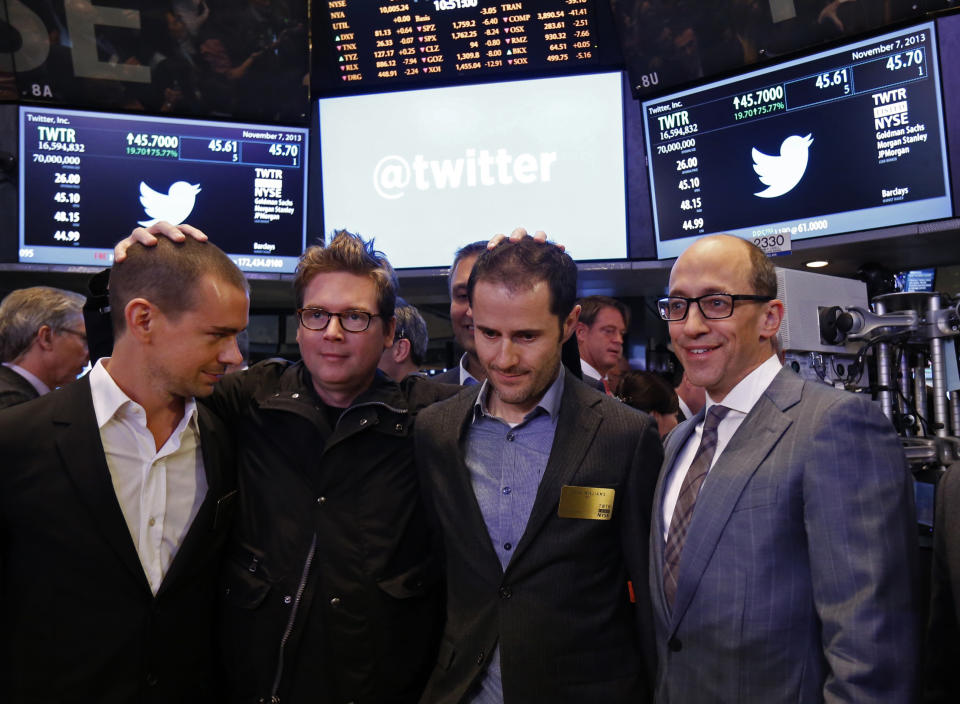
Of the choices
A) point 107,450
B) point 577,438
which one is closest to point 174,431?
point 107,450

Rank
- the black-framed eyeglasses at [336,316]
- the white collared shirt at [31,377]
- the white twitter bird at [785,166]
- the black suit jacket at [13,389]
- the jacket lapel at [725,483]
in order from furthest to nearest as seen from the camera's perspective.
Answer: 1. the white twitter bird at [785,166]
2. the white collared shirt at [31,377]
3. the black suit jacket at [13,389]
4. the black-framed eyeglasses at [336,316]
5. the jacket lapel at [725,483]

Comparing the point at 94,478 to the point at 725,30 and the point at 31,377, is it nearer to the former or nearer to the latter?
the point at 31,377

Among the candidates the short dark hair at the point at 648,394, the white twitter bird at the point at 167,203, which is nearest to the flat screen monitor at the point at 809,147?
the short dark hair at the point at 648,394

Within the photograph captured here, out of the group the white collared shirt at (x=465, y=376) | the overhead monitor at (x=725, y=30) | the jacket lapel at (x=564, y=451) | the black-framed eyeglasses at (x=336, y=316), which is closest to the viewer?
the jacket lapel at (x=564, y=451)

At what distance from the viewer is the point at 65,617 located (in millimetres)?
1621

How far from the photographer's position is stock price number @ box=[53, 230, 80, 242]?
15.2 ft

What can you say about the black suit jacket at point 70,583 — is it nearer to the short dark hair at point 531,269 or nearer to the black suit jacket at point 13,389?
the short dark hair at point 531,269

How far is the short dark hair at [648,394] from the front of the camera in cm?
367

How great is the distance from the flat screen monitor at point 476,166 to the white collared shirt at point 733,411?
9.61ft

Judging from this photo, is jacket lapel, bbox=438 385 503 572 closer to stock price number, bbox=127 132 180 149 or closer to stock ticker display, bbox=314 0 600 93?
stock ticker display, bbox=314 0 600 93

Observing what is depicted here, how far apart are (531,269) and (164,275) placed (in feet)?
2.92

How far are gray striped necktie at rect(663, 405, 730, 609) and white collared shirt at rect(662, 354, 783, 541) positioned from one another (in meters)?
0.02

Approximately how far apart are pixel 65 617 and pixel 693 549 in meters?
1.36

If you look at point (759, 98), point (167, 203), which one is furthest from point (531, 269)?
point (167, 203)
